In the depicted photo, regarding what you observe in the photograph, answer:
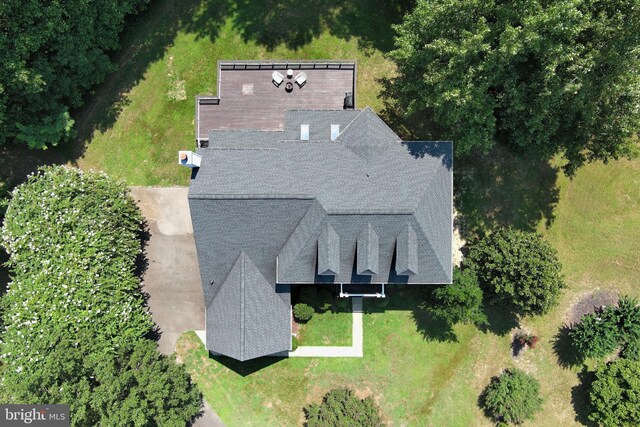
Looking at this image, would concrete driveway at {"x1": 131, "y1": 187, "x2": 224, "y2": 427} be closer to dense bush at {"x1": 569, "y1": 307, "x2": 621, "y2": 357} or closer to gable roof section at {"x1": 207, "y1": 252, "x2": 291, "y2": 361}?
gable roof section at {"x1": 207, "y1": 252, "x2": 291, "y2": 361}

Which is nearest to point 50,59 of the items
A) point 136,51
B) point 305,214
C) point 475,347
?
point 136,51

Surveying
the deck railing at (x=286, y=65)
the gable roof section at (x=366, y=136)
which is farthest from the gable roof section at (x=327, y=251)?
the deck railing at (x=286, y=65)

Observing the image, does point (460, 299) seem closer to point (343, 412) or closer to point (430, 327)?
point (430, 327)

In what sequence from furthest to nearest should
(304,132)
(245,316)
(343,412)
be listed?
(343,412)
(304,132)
(245,316)

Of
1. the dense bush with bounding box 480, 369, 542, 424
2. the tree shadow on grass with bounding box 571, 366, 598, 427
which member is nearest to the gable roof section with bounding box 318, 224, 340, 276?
the dense bush with bounding box 480, 369, 542, 424

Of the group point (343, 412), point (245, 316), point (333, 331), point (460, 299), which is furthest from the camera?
point (333, 331)

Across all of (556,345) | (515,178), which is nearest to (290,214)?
(515,178)
